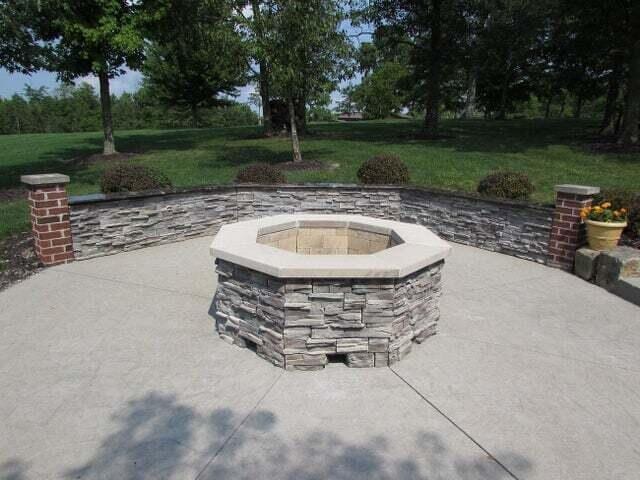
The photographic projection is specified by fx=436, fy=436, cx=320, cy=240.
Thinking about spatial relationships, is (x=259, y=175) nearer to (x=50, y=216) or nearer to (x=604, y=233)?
(x=50, y=216)

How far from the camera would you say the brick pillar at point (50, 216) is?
602cm

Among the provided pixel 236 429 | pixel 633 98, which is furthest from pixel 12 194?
pixel 633 98

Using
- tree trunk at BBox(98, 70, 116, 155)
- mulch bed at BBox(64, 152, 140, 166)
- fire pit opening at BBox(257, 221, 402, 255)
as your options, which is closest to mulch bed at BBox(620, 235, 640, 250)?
fire pit opening at BBox(257, 221, 402, 255)

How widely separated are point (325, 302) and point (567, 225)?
457 centimetres

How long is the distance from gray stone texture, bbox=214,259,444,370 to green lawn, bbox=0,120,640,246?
5.29m

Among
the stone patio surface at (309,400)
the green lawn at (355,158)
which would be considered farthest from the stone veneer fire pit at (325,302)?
the green lawn at (355,158)

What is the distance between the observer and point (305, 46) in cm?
1028

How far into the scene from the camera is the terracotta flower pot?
A: 580 cm

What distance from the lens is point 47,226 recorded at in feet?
20.2

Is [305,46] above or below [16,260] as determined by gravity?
above

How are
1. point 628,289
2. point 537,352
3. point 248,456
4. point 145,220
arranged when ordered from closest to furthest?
point 248,456 → point 537,352 → point 628,289 → point 145,220

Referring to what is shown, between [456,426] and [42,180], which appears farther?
[42,180]

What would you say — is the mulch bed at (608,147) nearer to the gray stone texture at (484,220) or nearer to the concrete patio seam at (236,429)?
the gray stone texture at (484,220)

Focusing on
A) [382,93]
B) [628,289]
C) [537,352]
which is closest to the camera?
[537,352]
